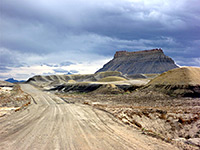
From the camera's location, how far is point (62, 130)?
8883mm

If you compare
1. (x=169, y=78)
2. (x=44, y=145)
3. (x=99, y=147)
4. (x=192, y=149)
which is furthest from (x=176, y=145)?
(x=169, y=78)

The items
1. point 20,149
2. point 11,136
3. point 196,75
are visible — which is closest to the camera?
point 20,149

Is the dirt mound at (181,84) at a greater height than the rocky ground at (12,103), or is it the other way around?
the dirt mound at (181,84)

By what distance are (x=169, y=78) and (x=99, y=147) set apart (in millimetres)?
32954

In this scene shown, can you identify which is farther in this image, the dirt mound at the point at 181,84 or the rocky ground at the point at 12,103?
the dirt mound at the point at 181,84

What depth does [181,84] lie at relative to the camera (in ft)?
104

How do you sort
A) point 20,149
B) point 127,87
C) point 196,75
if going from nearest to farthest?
point 20,149 < point 196,75 < point 127,87

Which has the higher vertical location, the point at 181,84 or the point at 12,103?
the point at 181,84

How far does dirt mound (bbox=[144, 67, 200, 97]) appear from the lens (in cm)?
2928

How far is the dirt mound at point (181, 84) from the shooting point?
96.1 ft

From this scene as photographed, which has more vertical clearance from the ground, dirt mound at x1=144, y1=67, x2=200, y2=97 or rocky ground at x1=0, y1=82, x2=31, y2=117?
dirt mound at x1=144, y1=67, x2=200, y2=97

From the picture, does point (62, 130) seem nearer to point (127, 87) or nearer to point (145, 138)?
point (145, 138)

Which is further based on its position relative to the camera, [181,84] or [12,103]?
[181,84]

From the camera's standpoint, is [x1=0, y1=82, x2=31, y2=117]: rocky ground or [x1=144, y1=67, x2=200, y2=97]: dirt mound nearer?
[x1=0, y1=82, x2=31, y2=117]: rocky ground
